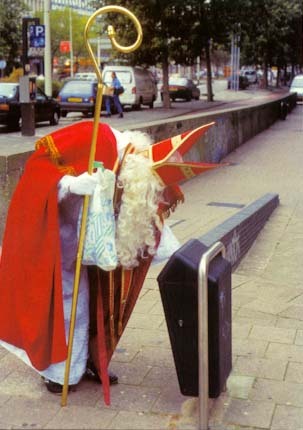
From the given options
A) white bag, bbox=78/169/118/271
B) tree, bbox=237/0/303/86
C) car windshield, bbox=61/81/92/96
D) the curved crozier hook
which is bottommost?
white bag, bbox=78/169/118/271

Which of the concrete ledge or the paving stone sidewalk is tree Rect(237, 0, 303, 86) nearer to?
the concrete ledge

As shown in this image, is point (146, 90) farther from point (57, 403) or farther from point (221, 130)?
point (57, 403)

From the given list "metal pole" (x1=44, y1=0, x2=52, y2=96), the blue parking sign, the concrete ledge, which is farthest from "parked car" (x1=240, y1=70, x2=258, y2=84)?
the concrete ledge

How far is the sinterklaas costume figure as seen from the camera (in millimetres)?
3680

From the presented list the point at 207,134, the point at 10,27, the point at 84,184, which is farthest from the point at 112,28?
the point at 10,27

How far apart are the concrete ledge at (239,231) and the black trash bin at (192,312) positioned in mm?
1876

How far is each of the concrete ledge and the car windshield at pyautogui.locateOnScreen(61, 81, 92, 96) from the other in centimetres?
2132

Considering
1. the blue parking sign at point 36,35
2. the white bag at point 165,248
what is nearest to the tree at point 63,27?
the blue parking sign at point 36,35

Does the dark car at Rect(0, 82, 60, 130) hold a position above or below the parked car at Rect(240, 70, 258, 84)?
below

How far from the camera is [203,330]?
340cm

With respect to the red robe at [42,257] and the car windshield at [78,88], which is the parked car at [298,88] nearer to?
the car windshield at [78,88]

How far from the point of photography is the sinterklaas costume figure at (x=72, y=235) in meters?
3.68

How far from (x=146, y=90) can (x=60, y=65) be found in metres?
52.3

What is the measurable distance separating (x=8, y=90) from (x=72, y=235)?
68.5 feet
